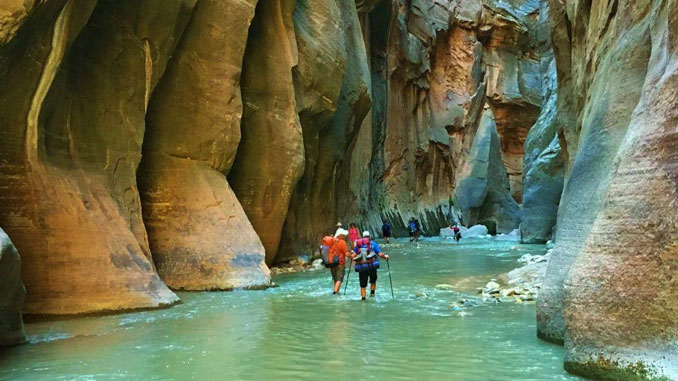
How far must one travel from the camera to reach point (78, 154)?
10523 mm

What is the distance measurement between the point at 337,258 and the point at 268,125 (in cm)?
538

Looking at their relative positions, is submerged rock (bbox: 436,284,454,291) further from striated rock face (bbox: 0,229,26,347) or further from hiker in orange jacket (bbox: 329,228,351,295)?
striated rock face (bbox: 0,229,26,347)

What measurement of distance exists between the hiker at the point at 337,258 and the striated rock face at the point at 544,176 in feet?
63.7

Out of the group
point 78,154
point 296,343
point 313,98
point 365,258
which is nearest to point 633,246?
point 296,343

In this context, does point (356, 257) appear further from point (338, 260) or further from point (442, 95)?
point (442, 95)

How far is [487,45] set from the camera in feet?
176

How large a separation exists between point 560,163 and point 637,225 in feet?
Result: 85.4

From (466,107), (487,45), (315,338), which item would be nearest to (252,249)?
(315,338)

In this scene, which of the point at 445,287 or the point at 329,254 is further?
the point at 445,287

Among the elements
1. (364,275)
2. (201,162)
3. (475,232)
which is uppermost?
(201,162)

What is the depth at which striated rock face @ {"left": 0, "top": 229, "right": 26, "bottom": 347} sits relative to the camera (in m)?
6.55

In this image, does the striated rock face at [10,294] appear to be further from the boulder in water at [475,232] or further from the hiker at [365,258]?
the boulder in water at [475,232]

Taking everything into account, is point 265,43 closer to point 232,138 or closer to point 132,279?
point 232,138

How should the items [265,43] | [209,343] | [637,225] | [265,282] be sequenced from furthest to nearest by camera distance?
[265,43] → [265,282] → [209,343] → [637,225]
